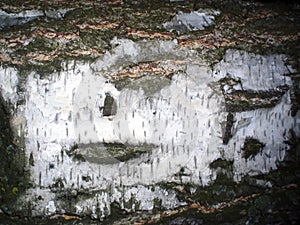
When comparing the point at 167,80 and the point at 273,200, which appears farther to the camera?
the point at 273,200

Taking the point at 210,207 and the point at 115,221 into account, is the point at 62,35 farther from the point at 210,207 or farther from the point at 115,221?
the point at 210,207

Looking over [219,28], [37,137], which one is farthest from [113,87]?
[219,28]

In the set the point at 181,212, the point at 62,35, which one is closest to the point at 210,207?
the point at 181,212

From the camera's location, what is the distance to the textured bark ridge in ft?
3.66

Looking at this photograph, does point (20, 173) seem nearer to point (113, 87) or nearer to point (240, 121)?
point (113, 87)

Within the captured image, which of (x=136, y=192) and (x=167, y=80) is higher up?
(x=167, y=80)

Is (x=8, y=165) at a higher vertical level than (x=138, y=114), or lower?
lower

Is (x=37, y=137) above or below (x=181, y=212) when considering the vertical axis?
above

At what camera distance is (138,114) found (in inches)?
44.1

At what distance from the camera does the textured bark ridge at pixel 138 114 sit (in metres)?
1.11

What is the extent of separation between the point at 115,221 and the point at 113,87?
16.8 inches

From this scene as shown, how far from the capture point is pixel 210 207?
122 cm

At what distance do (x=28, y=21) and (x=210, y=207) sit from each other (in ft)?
2.66

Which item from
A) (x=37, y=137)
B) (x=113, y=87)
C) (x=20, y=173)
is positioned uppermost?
(x=113, y=87)
